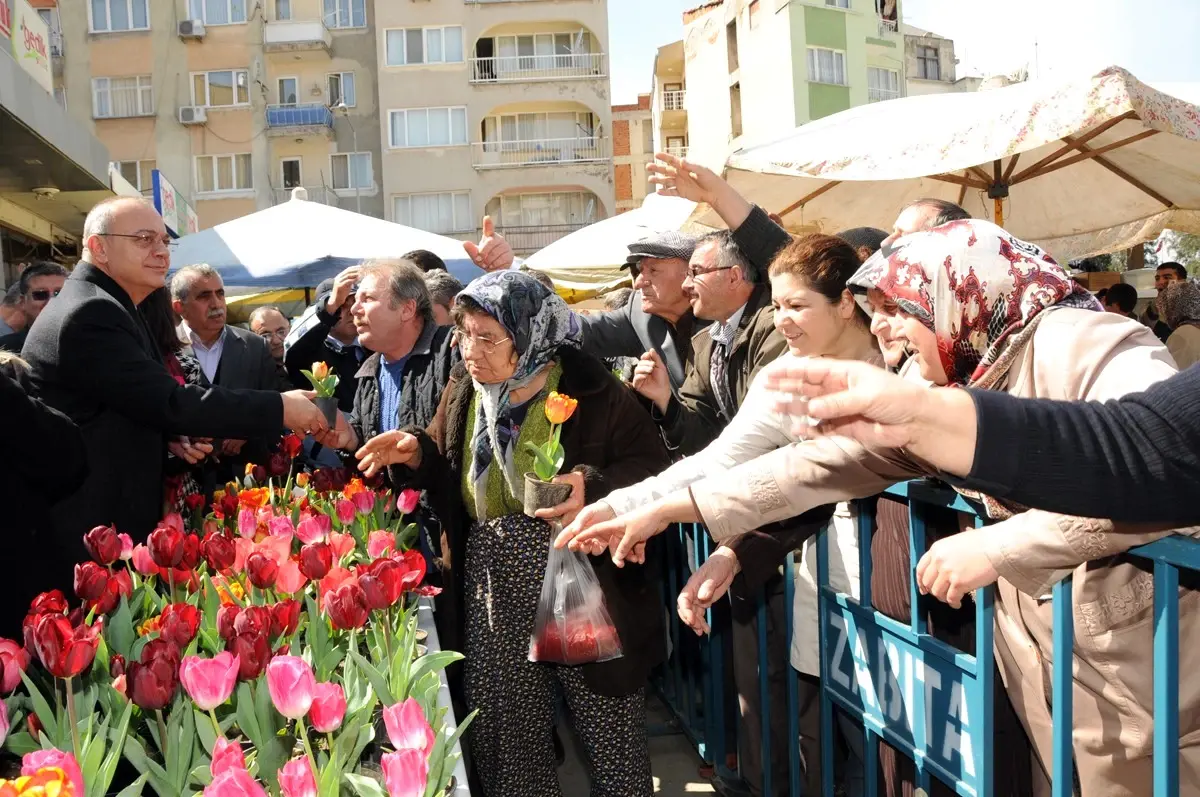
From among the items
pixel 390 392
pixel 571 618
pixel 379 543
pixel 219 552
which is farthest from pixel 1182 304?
pixel 219 552

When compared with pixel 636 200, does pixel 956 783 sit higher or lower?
lower

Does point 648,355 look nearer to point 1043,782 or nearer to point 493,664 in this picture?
point 493,664

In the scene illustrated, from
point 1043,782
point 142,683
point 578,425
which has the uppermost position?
point 578,425

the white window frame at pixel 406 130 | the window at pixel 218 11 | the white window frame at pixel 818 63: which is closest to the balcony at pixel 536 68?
the white window frame at pixel 406 130

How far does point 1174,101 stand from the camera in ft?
12.9

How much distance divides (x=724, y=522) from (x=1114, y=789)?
0.89 metres

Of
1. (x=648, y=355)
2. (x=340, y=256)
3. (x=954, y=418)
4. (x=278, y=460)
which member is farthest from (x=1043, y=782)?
(x=340, y=256)

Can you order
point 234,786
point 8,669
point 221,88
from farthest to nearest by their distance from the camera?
point 221,88 → point 8,669 → point 234,786

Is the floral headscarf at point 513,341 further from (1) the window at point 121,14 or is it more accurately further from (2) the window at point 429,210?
(1) the window at point 121,14

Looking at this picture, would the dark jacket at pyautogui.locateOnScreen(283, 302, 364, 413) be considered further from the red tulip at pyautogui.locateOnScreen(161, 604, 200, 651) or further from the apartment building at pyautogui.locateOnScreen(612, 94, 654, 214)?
the apartment building at pyautogui.locateOnScreen(612, 94, 654, 214)

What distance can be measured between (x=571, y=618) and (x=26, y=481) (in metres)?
1.37

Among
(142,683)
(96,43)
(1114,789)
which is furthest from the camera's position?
(96,43)

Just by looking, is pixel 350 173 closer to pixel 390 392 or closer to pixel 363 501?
pixel 390 392

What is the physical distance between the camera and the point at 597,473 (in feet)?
9.80
